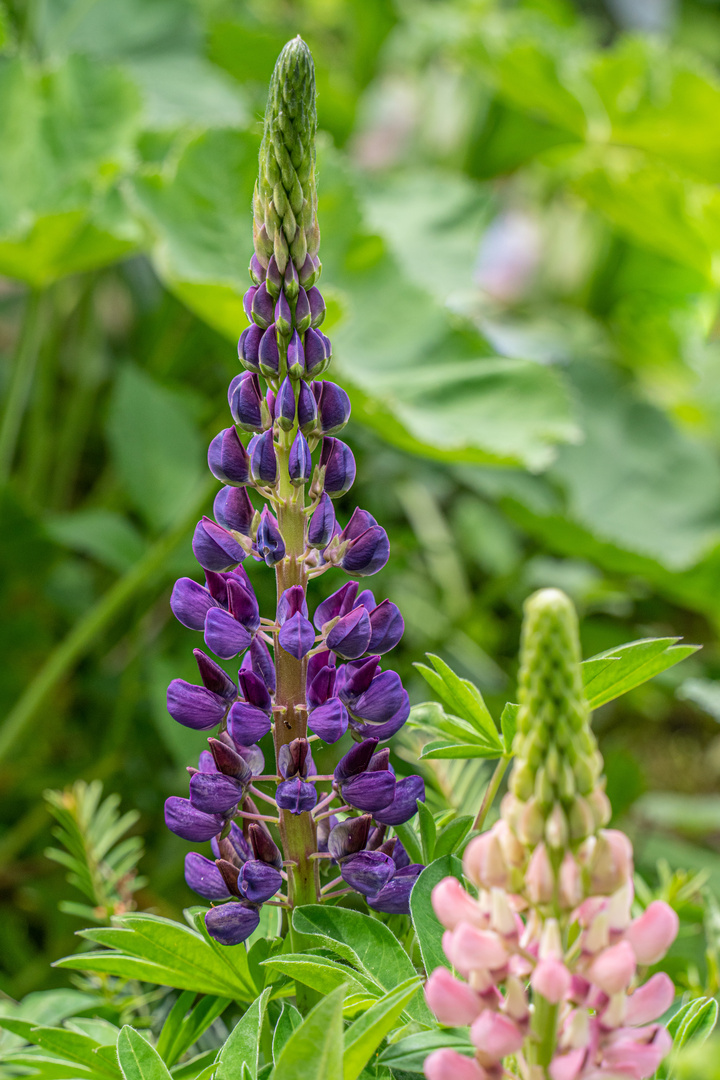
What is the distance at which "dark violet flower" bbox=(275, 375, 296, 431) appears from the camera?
10.5 inches

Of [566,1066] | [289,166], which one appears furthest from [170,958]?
[289,166]

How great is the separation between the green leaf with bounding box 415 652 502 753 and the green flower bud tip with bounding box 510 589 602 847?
77 millimetres

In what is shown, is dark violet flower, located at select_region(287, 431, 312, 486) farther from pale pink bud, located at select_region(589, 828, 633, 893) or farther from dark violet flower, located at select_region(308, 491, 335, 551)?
pale pink bud, located at select_region(589, 828, 633, 893)

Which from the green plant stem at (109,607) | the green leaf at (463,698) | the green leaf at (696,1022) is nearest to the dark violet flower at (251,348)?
the green leaf at (463,698)

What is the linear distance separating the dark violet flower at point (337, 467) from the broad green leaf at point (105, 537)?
0.51m

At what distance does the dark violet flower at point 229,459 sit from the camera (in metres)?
0.28

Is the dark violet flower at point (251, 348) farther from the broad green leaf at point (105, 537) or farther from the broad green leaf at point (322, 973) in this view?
the broad green leaf at point (105, 537)

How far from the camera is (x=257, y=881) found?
0.26m

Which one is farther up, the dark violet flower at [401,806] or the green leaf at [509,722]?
the green leaf at [509,722]

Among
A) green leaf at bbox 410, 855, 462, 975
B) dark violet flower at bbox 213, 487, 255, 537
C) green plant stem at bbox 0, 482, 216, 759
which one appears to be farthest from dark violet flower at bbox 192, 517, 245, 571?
green plant stem at bbox 0, 482, 216, 759

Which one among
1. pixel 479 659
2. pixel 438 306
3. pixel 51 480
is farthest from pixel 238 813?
pixel 51 480

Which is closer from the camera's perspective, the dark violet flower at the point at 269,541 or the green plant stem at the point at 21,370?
the dark violet flower at the point at 269,541

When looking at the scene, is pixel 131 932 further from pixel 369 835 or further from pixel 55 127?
pixel 55 127

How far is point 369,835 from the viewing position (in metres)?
0.29
